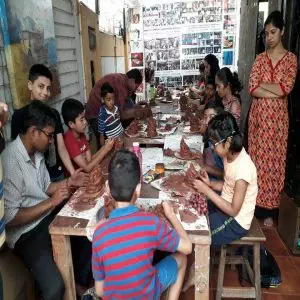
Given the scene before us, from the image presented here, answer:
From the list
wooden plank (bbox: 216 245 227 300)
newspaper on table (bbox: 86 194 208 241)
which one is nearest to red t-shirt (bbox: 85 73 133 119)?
newspaper on table (bbox: 86 194 208 241)

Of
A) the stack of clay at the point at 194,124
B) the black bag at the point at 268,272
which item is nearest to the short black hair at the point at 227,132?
the black bag at the point at 268,272

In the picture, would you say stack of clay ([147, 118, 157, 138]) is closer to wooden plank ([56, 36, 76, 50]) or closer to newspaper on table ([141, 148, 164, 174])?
newspaper on table ([141, 148, 164, 174])

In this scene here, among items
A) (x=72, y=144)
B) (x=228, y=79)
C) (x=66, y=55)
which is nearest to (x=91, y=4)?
(x=66, y=55)

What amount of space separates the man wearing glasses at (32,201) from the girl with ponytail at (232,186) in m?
0.92

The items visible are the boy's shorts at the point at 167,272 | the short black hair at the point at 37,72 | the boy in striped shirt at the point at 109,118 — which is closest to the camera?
the boy's shorts at the point at 167,272

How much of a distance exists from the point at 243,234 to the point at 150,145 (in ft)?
5.65

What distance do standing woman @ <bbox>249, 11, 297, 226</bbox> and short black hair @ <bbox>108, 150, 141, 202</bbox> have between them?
80.6 inches

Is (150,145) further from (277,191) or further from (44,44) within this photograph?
(44,44)

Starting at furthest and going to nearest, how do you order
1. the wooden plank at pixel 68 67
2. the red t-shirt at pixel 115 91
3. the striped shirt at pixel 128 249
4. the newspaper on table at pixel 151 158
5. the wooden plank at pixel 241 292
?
1. the red t-shirt at pixel 115 91
2. the wooden plank at pixel 68 67
3. the newspaper on table at pixel 151 158
4. the wooden plank at pixel 241 292
5. the striped shirt at pixel 128 249

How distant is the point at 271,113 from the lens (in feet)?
9.68

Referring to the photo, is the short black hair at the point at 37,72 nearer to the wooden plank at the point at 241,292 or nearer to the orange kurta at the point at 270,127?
the orange kurta at the point at 270,127

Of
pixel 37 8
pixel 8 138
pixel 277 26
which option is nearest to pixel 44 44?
pixel 37 8

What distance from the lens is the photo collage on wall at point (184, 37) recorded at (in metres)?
7.45

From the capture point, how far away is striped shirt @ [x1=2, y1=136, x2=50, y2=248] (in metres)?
1.78
